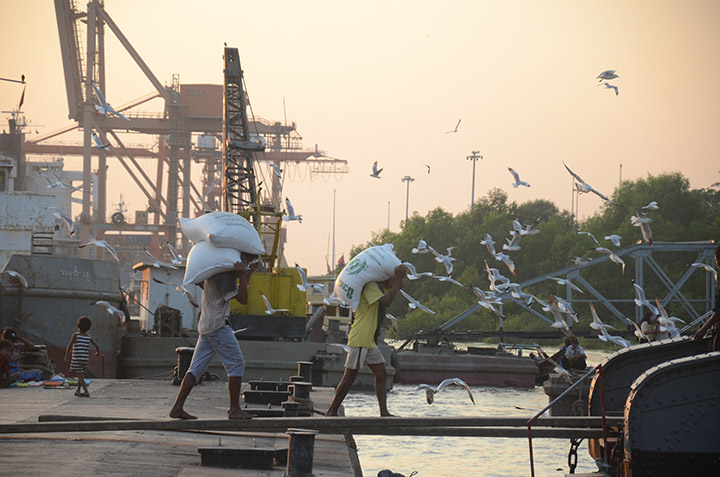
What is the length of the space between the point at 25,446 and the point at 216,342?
7.32ft

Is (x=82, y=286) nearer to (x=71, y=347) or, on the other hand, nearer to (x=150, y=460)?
(x=71, y=347)

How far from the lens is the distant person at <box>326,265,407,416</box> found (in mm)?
11211

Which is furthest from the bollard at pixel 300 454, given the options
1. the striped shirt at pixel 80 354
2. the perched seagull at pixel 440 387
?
the perched seagull at pixel 440 387

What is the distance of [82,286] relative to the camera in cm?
2952

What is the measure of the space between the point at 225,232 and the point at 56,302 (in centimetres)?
1991

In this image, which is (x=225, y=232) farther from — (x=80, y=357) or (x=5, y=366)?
(x=5, y=366)

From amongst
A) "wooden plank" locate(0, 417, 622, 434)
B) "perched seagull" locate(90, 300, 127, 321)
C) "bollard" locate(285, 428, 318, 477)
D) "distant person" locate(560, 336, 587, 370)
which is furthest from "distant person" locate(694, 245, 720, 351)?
"perched seagull" locate(90, 300, 127, 321)

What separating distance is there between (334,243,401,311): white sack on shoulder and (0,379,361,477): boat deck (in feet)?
6.08

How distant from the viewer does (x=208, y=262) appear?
10250mm

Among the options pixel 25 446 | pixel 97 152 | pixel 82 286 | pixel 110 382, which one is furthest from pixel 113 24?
pixel 25 446

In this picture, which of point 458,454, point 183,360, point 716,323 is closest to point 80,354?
point 183,360

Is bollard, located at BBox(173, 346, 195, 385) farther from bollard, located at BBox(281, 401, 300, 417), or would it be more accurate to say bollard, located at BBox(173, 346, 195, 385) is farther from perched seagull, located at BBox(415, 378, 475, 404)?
bollard, located at BBox(281, 401, 300, 417)

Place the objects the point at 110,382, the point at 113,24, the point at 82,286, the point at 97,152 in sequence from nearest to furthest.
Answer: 1. the point at 110,382
2. the point at 82,286
3. the point at 113,24
4. the point at 97,152

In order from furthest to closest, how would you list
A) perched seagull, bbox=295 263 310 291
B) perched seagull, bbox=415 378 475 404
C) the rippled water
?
perched seagull, bbox=295 263 310 291 → the rippled water → perched seagull, bbox=415 378 475 404
